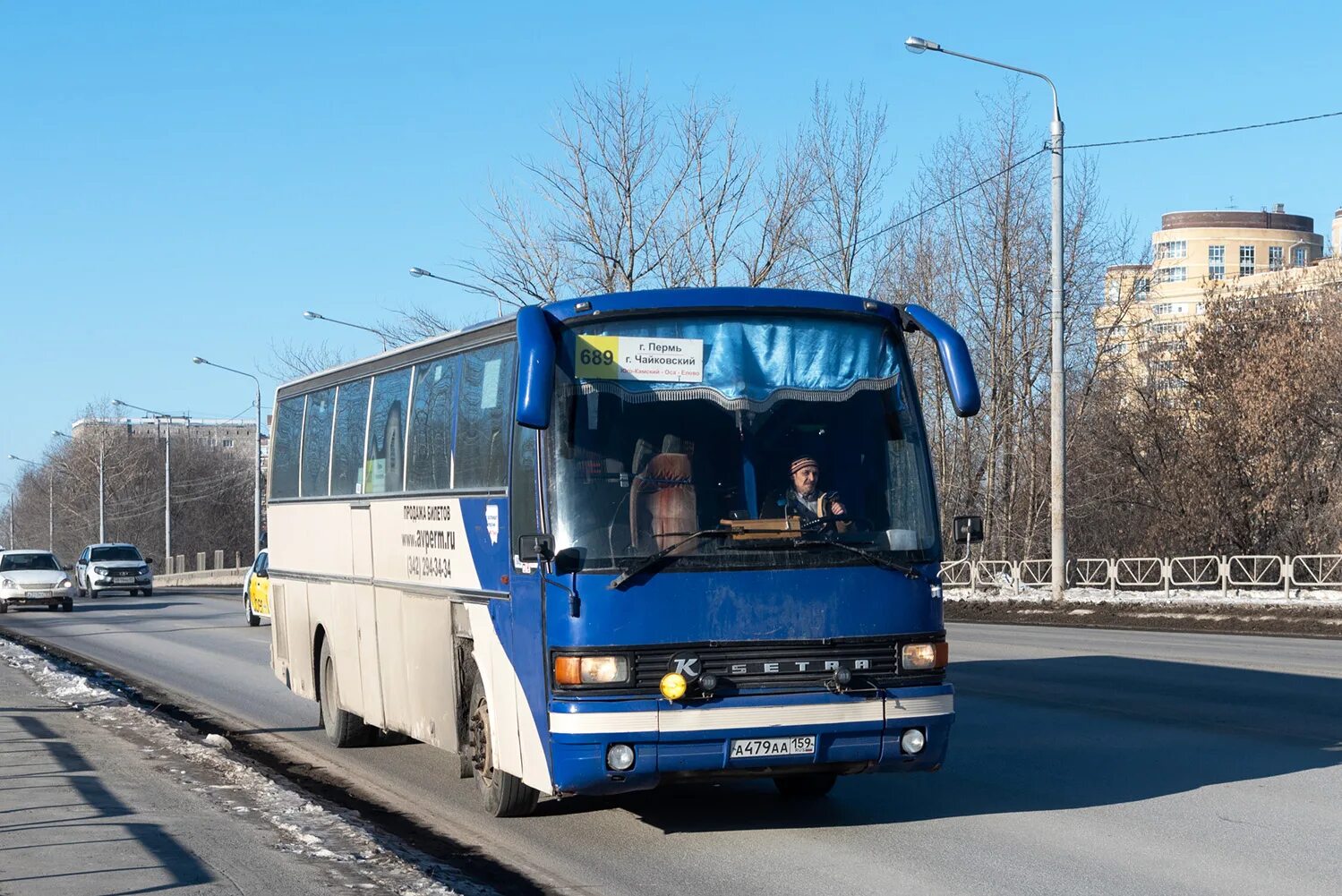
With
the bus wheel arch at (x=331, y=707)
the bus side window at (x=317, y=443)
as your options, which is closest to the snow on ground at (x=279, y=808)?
the bus wheel arch at (x=331, y=707)

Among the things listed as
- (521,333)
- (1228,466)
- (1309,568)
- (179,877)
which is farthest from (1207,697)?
(1228,466)

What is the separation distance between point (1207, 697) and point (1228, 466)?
1195 inches

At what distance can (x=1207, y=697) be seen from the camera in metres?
15.0

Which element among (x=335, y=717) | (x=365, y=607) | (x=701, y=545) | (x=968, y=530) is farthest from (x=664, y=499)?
(x=335, y=717)

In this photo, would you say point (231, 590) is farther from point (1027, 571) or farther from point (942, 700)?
point (942, 700)

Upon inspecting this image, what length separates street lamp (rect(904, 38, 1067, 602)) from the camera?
103 ft

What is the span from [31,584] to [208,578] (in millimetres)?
37543

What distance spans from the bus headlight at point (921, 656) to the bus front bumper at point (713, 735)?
19 cm

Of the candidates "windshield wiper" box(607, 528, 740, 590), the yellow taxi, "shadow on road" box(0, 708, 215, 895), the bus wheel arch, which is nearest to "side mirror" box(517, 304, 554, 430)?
"windshield wiper" box(607, 528, 740, 590)

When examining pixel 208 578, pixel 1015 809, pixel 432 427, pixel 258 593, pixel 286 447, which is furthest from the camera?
pixel 208 578

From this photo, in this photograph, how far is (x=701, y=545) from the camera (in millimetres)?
8672

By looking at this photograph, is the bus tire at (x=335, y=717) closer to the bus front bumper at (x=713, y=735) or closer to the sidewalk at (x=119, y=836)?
the sidewalk at (x=119, y=836)

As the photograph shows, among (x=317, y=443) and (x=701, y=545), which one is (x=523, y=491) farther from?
(x=317, y=443)

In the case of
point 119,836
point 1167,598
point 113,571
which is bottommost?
point 1167,598
